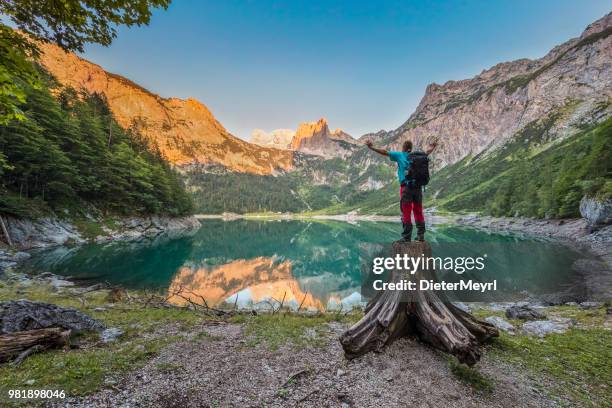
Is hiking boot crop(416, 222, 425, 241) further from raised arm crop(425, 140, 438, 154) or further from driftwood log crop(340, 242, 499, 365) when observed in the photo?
raised arm crop(425, 140, 438, 154)

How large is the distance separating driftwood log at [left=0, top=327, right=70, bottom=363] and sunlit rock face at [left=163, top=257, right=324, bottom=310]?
1277 cm

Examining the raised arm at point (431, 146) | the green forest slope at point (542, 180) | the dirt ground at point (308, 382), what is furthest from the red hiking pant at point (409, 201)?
the green forest slope at point (542, 180)

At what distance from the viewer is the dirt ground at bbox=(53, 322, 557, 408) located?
18.2ft

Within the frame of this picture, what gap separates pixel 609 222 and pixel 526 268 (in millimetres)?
19270

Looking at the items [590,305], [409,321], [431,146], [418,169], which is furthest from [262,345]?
[590,305]

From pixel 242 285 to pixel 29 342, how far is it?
24696mm

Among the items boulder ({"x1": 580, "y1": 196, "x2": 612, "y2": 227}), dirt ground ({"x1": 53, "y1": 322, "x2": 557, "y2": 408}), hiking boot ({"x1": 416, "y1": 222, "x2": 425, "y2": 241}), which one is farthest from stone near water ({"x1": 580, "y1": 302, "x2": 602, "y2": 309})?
boulder ({"x1": 580, "y1": 196, "x2": 612, "y2": 227})

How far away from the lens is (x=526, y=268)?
30109 millimetres

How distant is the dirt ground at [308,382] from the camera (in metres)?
5.55

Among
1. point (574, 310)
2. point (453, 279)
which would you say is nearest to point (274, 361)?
point (574, 310)

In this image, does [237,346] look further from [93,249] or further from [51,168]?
[51,168]

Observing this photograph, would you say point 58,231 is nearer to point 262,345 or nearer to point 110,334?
point 110,334

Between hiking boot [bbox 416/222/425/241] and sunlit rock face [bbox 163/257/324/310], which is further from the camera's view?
sunlit rock face [bbox 163/257/324/310]

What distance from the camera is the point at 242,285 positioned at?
30.9 m
